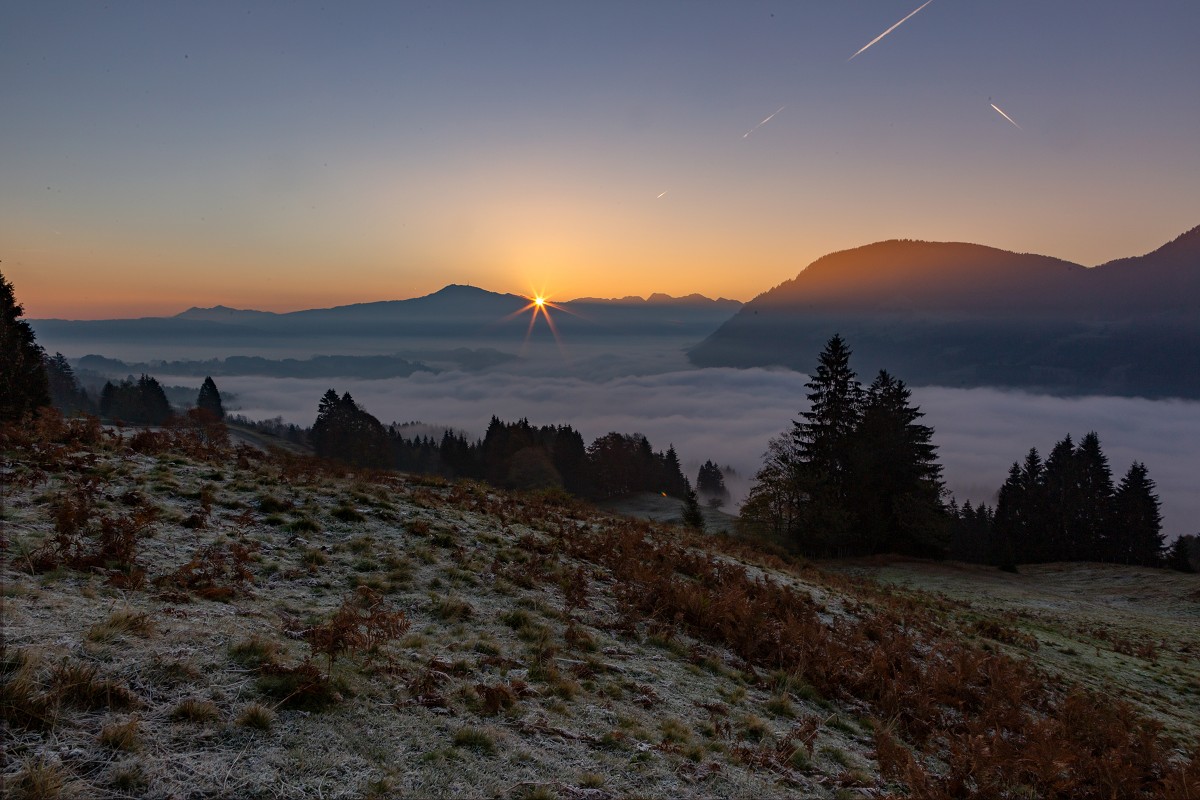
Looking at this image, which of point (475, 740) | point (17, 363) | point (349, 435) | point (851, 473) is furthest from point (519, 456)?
point (475, 740)

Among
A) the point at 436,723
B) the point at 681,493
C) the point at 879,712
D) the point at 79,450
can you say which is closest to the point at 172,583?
the point at 436,723

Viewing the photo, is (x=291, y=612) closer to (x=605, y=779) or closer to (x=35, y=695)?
(x=35, y=695)

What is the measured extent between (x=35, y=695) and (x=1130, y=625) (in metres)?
36.7

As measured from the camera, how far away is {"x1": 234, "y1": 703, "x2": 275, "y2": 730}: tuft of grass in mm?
5078

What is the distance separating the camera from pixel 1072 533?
69.2 meters

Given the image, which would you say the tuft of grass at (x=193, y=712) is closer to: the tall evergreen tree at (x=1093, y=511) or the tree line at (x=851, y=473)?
the tree line at (x=851, y=473)

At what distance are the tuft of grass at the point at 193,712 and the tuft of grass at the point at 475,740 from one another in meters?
2.22

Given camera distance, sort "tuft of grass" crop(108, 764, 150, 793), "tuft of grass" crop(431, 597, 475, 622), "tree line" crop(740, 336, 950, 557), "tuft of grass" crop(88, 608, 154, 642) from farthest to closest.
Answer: "tree line" crop(740, 336, 950, 557) → "tuft of grass" crop(431, 597, 475, 622) → "tuft of grass" crop(88, 608, 154, 642) → "tuft of grass" crop(108, 764, 150, 793)

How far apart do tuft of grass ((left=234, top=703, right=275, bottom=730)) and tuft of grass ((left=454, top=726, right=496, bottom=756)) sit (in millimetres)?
1758

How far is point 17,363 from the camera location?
40594 millimetres

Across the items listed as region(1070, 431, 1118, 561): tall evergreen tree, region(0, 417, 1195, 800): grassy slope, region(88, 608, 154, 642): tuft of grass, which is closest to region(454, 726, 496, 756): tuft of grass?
region(0, 417, 1195, 800): grassy slope

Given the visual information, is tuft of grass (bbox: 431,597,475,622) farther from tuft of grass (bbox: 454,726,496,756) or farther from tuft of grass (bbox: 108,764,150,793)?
tuft of grass (bbox: 108,764,150,793)

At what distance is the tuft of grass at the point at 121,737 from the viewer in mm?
4381

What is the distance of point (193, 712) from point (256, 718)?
0.52 meters
